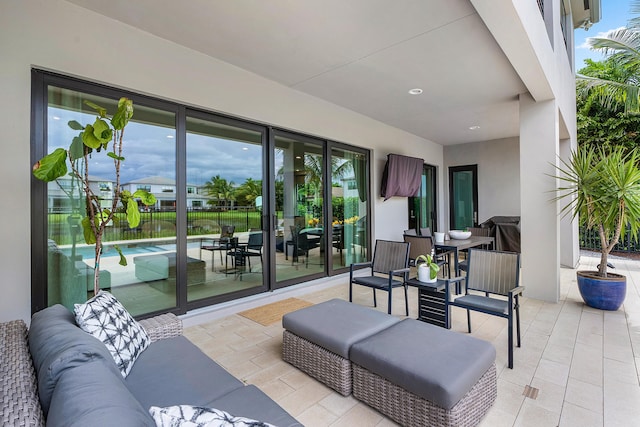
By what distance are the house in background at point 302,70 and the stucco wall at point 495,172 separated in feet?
7.00

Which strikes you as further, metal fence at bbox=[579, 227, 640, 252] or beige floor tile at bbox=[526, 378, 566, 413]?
metal fence at bbox=[579, 227, 640, 252]

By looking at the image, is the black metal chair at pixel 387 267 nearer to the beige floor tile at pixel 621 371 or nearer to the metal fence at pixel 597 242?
the beige floor tile at pixel 621 371

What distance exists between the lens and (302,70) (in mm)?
3770

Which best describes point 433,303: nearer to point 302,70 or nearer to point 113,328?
point 113,328

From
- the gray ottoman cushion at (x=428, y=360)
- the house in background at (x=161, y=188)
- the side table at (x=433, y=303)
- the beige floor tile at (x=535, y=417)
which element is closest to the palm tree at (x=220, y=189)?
the house in background at (x=161, y=188)

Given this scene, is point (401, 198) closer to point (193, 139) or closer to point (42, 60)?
point (193, 139)

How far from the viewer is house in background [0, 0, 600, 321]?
2.39 metres

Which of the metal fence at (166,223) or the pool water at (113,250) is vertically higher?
the metal fence at (166,223)

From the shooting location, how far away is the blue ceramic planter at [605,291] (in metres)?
3.62

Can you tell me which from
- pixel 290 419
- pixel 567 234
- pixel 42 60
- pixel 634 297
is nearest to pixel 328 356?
pixel 290 419

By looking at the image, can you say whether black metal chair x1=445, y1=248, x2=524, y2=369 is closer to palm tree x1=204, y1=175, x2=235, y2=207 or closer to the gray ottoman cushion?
the gray ottoman cushion

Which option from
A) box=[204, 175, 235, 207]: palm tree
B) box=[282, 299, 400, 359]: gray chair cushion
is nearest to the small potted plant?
box=[282, 299, 400, 359]: gray chair cushion

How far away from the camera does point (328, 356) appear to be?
2.17 meters

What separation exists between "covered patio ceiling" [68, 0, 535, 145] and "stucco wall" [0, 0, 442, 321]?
5.4 inches
